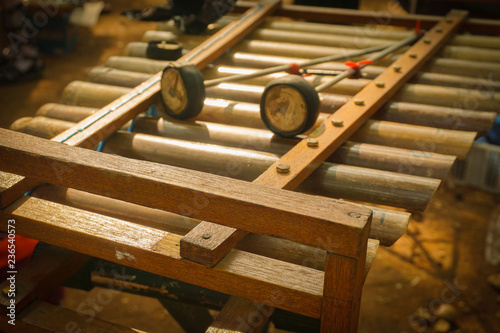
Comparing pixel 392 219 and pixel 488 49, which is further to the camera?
pixel 488 49

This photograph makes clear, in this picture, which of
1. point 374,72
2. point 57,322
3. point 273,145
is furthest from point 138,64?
point 57,322

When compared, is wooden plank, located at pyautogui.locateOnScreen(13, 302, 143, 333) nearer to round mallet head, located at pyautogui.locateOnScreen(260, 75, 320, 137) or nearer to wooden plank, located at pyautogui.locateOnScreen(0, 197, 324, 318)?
wooden plank, located at pyautogui.locateOnScreen(0, 197, 324, 318)

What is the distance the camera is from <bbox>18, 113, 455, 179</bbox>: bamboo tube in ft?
8.84

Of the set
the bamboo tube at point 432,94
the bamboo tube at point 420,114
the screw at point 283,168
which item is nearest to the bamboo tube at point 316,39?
the bamboo tube at point 432,94

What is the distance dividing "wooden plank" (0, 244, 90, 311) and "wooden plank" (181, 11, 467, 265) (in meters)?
0.91

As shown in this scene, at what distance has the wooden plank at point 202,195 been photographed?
1649 millimetres

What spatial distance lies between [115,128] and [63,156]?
1.09 m

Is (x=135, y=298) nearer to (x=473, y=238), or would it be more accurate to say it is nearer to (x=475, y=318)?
(x=475, y=318)

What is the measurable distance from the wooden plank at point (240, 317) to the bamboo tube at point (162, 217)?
23cm

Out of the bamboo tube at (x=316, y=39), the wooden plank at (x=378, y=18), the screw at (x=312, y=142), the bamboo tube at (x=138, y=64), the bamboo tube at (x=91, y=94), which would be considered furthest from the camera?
the wooden plank at (x=378, y=18)

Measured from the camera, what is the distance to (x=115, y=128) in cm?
301

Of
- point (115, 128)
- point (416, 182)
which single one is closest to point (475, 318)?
point (416, 182)

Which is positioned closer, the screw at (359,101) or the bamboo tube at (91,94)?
the screw at (359,101)

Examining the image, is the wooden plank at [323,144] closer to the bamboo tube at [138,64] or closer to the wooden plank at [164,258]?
the wooden plank at [164,258]
